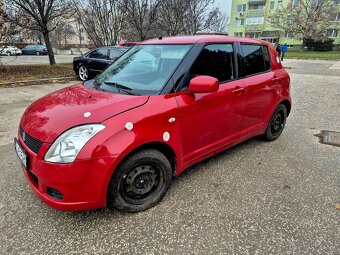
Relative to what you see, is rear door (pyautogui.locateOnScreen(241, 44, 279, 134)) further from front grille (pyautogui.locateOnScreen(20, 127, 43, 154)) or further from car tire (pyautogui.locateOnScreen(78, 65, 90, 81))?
car tire (pyautogui.locateOnScreen(78, 65, 90, 81))

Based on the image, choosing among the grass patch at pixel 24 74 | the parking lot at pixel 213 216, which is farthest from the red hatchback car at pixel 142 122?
the grass patch at pixel 24 74

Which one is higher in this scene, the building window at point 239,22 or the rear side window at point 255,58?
the building window at point 239,22

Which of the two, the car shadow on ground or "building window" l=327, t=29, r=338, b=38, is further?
"building window" l=327, t=29, r=338, b=38

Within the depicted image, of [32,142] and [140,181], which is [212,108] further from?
[32,142]

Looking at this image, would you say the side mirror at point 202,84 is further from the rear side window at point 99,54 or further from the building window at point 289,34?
the building window at point 289,34

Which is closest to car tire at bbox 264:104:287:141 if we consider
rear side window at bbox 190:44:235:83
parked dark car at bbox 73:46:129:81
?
rear side window at bbox 190:44:235:83

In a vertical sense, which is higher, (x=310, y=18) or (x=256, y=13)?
(x=256, y=13)

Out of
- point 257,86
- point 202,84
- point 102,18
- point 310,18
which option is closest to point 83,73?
point 102,18

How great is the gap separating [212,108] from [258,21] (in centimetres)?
5571

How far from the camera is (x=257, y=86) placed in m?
3.44

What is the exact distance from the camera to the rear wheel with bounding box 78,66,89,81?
33.5 ft

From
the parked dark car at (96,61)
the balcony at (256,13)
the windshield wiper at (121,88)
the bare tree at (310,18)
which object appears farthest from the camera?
the balcony at (256,13)

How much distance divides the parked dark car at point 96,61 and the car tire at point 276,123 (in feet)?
22.5

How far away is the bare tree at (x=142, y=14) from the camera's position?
14726mm
